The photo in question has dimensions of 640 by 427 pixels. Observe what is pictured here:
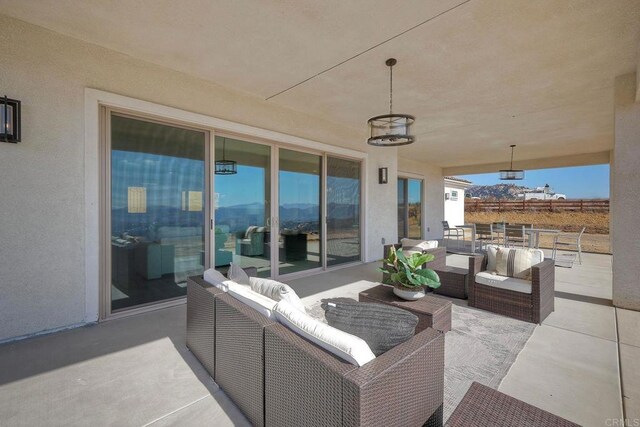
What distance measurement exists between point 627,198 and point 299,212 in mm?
4505

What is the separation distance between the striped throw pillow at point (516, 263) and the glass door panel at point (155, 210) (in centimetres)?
386

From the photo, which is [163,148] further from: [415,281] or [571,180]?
[571,180]

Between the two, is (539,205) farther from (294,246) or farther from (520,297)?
(294,246)

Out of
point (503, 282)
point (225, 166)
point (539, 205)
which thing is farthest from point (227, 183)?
point (539, 205)

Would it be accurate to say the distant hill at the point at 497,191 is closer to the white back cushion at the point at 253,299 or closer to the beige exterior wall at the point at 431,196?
the beige exterior wall at the point at 431,196

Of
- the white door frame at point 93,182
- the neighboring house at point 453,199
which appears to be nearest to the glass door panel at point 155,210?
the white door frame at point 93,182

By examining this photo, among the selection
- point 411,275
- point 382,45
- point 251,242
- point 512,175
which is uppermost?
point 382,45

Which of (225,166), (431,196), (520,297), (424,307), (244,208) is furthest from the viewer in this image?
(431,196)

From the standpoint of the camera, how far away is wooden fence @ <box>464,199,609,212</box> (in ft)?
45.4

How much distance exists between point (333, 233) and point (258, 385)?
442cm

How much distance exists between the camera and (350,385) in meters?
1.07

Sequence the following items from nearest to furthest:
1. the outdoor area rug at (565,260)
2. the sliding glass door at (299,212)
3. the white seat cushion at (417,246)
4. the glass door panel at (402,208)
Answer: the white seat cushion at (417,246) → the sliding glass door at (299,212) → the outdoor area rug at (565,260) → the glass door panel at (402,208)

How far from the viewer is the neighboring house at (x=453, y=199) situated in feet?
43.2

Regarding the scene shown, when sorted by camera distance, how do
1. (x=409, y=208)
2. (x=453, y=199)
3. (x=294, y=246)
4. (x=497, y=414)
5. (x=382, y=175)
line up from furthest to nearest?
(x=453, y=199) < (x=409, y=208) < (x=382, y=175) < (x=294, y=246) < (x=497, y=414)
